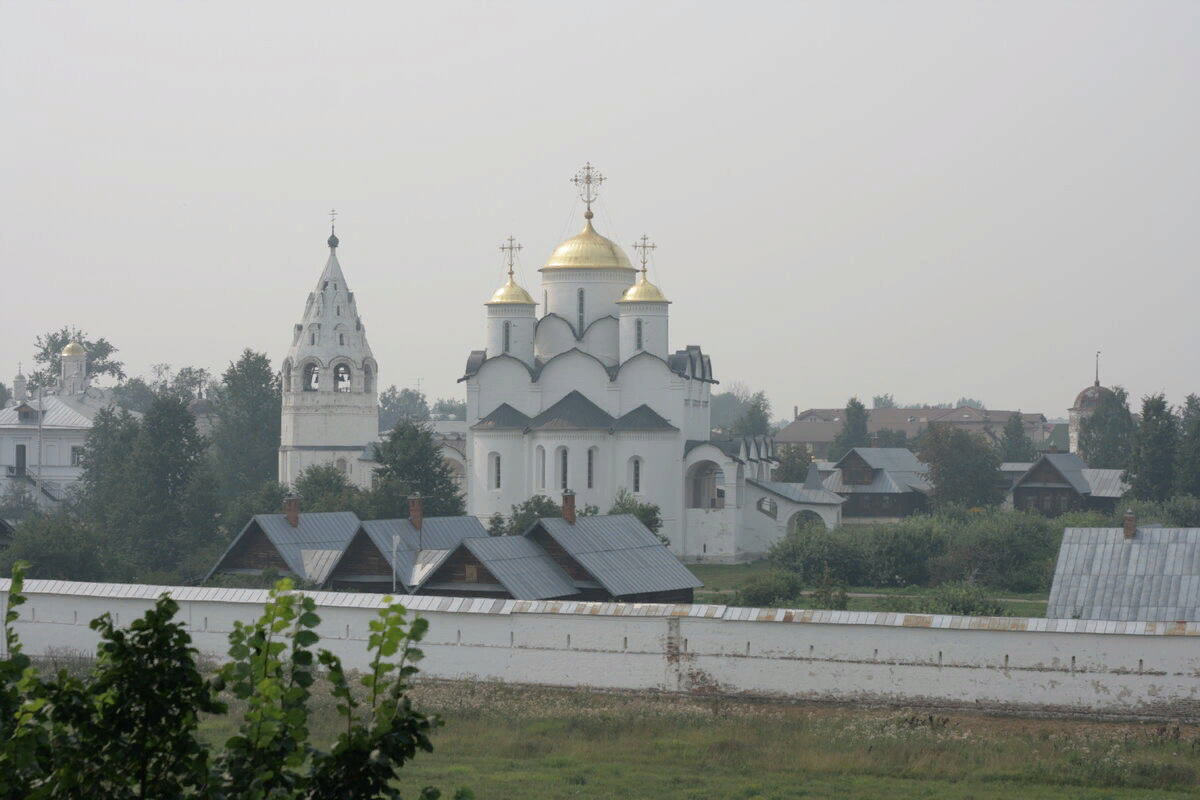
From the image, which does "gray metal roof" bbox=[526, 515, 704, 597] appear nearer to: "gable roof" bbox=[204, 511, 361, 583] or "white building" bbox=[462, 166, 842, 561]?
"gable roof" bbox=[204, 511, 361, 583]

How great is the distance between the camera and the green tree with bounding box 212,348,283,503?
5872 cm

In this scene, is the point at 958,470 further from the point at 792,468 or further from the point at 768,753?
the point at 768,753

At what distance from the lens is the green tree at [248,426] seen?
58719mm

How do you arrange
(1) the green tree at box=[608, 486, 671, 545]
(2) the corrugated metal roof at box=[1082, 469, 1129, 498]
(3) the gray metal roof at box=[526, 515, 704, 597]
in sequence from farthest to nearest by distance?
(2) the corrugated metal roof at box=[1082, 469, 1129, 498] → (1) the green tree at box=[608, 486, 671, 545] → (3) the gray metal roof at box=[526, 515, 704, 597]

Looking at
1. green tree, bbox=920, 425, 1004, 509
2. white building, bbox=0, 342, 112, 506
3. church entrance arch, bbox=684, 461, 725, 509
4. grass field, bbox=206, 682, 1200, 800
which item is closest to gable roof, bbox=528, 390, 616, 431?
church entrance arch, bbox=684, 461, 725, 509

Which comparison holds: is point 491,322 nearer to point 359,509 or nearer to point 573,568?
point 359,509

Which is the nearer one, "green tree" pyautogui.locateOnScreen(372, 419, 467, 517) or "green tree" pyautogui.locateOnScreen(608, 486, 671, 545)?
"green tree" pyautogui.locateOnScreen(608, 486, 671, 545)

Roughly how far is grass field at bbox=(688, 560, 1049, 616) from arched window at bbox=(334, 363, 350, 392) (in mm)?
14353

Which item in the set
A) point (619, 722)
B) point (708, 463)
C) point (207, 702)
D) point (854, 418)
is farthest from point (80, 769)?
point (854, 418)

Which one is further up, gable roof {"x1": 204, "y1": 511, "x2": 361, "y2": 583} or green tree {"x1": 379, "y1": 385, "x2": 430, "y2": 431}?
green tree {"x1": 379, "y1": 385, "x2": 430, "y2": 431}

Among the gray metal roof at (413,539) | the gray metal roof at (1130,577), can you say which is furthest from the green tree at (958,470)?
the gray metal roof at (1130,577)

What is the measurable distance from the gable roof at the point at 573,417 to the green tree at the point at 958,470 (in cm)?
2038

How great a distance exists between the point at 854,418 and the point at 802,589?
47.3m

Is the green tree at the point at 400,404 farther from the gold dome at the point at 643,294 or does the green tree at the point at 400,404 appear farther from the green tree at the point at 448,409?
the gold dome at the point at 643,294
